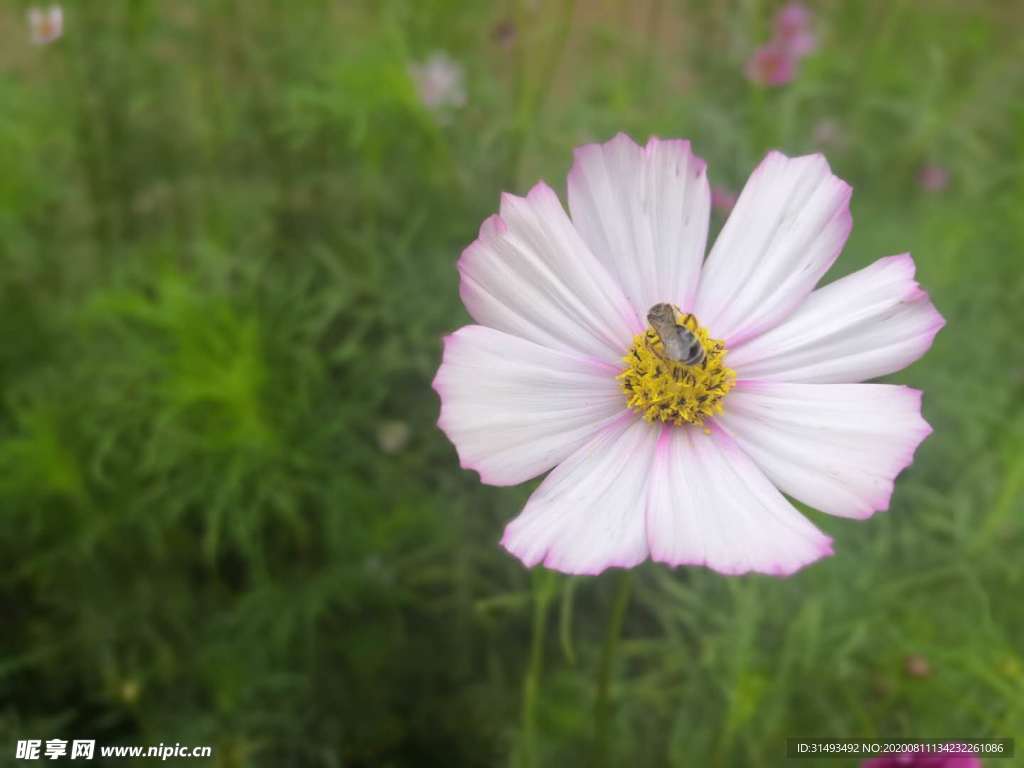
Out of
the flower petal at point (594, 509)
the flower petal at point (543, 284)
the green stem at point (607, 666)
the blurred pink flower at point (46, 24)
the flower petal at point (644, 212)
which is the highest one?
the blurred pink flower at point (46, 24)

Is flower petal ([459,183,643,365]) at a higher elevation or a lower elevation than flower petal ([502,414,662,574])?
higher

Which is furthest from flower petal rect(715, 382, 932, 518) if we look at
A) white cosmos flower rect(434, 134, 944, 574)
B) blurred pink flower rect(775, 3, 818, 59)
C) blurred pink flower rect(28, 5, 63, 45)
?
blurred pink flower rect(28, 5, 63, 45)

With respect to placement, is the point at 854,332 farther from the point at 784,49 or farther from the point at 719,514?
the point at 784,49

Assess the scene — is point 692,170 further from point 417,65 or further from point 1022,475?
point 417,65

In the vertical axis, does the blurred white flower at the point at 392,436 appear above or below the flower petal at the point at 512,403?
above

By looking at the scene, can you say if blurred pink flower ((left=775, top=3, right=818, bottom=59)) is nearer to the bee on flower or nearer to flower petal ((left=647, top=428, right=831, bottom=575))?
the bee on flower

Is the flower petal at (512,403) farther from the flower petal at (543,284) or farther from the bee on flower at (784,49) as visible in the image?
the bee on flower at (784,49)

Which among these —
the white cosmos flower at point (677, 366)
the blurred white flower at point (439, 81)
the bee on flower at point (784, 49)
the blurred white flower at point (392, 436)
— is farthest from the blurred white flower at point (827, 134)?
the white cosmos flower at point (677, 366)
